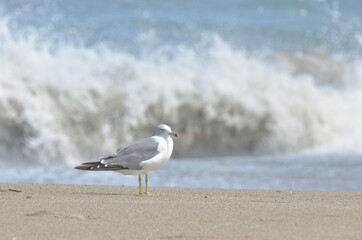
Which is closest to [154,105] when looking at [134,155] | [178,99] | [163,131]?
[178,99]

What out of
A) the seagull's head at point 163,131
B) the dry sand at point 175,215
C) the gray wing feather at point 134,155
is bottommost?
the dry sand at point 175,215

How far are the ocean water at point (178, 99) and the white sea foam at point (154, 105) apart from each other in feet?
0.06

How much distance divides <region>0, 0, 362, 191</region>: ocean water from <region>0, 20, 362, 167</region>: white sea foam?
0.02m

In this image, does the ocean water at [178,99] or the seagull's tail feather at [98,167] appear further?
the ocean water at [178,99]

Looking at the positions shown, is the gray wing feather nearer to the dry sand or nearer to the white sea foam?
the dry sand

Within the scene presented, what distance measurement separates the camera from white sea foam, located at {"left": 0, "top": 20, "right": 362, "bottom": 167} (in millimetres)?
10125

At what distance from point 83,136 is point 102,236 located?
21.9 feet

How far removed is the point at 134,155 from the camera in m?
→ 5.45

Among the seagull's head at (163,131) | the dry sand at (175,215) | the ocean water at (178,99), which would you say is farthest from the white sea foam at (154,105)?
the dry sand at (175,215)

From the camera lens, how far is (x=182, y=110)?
11523 millimetres

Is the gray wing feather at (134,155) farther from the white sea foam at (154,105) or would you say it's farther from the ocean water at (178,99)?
the white sea foam at (154,105)

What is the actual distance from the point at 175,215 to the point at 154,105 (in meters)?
7.12

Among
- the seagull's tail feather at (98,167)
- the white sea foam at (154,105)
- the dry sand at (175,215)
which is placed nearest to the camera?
the dry sand at (175,215)

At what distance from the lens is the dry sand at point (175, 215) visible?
383cm
